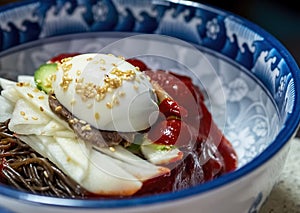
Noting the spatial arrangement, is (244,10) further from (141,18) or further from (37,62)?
(37,62)

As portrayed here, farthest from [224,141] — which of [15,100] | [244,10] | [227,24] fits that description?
[244,10]

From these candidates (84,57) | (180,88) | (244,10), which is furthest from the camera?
(244,10)

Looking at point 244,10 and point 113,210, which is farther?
point 244,10

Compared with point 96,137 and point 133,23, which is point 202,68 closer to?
point 133,23

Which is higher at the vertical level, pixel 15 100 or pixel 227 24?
pixel 227 24

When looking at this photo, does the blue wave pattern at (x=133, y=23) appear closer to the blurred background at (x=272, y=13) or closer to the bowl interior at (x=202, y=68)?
the bowl interior at (x=202, y=68)

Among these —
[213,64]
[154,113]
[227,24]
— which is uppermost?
[227,24]
